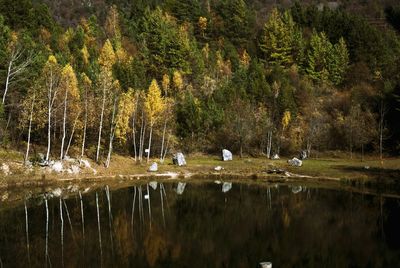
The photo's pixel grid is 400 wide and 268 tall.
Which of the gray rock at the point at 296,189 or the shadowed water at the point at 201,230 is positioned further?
the gray rock at the point at 296,189

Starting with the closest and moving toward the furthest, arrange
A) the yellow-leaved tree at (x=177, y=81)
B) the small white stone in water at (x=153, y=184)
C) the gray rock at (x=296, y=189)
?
the gray rock at (x=296, y=189)
the small white stone in water at (x=153, y=184)
the yellow-leaved tree at (x=177, y=81)

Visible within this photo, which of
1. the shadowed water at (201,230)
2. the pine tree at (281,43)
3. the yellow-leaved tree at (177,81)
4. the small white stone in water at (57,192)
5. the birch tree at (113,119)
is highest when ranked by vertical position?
the pine tree at (281,43)

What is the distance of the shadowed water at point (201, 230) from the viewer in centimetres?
2798

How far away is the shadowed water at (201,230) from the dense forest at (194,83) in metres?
20.9

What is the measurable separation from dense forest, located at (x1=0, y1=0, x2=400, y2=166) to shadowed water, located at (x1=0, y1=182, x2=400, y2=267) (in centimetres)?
2089

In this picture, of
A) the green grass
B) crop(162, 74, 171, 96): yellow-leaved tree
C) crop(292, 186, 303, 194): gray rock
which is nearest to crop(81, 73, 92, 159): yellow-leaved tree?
the green grass

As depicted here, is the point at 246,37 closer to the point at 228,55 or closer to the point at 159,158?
the point at 228,55

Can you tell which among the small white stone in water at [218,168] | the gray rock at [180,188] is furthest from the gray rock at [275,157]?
the gray rock at [180,188]

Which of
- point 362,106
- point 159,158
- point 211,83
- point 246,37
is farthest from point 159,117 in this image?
point 246,37

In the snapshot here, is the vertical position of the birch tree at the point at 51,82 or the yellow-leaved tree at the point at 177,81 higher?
the yellow-leaved tree at the point at 177,81

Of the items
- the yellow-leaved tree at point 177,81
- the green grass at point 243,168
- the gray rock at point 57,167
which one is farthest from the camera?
the yellow-leaved tree at point 177,81

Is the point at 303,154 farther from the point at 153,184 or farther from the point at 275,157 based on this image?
the point at 153,184

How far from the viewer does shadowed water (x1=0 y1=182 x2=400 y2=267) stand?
27984 mm

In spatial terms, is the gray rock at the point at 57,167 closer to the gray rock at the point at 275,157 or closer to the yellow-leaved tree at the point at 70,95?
the yellow-leaved tree at the point at 70,95
